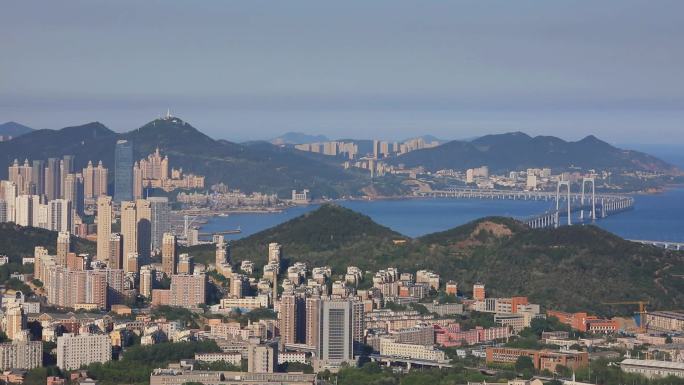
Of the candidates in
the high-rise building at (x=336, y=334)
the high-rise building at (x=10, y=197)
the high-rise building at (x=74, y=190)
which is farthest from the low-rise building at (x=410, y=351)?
the high-rise building at (x=74, y=190)

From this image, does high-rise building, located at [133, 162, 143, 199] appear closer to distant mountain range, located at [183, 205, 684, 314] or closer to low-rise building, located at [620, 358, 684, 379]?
distant mountain range, located at [183, 205, 684, 314]

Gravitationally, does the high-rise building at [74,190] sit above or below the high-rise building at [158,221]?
above

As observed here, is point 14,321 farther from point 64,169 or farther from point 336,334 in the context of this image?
point 64,169

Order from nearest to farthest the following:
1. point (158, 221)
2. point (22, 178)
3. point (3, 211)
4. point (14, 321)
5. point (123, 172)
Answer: point (14, 321)
point (158, 221)
point (3, 211)
point (22, 178)
point (123, 172)

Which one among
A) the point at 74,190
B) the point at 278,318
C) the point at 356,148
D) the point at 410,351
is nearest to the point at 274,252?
the point at 278,318

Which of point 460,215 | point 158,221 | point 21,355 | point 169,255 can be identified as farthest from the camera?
point 460,215

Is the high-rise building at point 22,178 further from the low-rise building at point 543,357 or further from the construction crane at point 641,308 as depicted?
the low-rise building at point 543,357

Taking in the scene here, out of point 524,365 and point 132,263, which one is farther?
point 132,263
